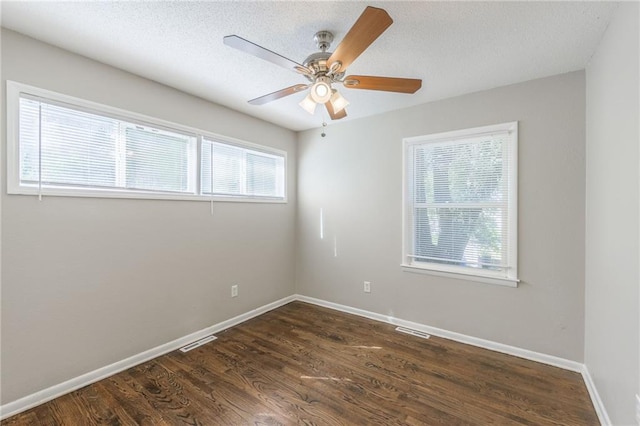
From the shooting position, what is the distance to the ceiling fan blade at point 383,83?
176 centimetres

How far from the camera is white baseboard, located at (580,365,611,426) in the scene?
1694 millimetres

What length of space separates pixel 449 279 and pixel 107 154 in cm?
329

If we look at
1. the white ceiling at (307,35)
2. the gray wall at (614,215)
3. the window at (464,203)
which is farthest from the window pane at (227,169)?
the gray wall at (614,215)

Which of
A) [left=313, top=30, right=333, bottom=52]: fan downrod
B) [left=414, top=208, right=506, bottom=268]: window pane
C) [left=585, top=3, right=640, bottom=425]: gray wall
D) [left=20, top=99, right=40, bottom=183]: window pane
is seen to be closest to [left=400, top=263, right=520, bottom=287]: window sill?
[left=414, top=208, right=506, bottom=268]: window pane

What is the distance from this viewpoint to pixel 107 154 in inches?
88.1

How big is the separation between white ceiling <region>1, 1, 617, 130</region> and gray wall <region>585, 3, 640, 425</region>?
0.28m

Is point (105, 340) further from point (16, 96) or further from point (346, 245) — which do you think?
point (346, 245)

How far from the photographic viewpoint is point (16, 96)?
1.80 meters

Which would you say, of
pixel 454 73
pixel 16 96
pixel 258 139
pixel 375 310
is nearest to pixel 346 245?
pixel 375 310

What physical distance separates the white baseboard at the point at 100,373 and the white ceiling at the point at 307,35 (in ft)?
7.82

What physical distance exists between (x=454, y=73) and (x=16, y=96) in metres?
3.15

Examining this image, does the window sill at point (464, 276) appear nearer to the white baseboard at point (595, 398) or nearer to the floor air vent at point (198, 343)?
the white baseboard at point (595, 398)

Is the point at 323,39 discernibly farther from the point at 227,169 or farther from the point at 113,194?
the point at 113,194

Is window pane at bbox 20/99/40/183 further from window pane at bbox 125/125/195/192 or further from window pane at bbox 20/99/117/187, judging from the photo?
window pane at bbox 125/125/195/192
